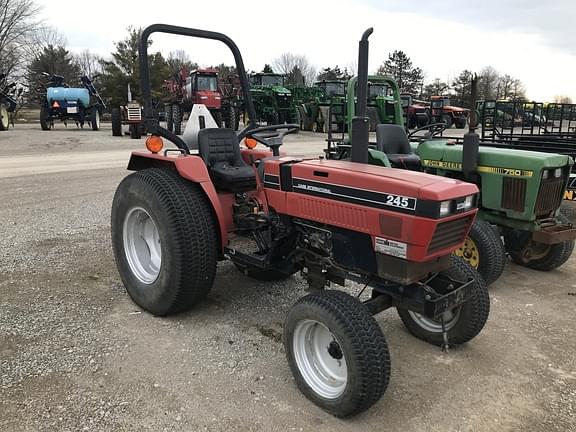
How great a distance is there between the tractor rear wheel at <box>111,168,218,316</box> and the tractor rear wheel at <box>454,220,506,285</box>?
6.67 feet

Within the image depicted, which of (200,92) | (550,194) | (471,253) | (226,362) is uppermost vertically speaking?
(200,92)

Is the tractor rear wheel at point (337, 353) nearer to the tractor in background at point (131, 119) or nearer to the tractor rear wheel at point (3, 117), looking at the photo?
the tractor in background at point (131, 119)

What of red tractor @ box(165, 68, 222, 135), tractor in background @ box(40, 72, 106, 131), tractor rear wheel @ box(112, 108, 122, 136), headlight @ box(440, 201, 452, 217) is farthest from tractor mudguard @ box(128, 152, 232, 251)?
tractor in background @ box(40, 72, 106, 131)

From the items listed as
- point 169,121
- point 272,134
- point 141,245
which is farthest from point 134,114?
point 272,134

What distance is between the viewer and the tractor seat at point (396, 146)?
15.5ft

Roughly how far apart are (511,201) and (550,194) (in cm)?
32

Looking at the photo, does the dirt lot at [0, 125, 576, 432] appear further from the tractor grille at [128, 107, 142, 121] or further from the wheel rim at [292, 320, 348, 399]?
the tractor grille at [128, 107, 142, 121]

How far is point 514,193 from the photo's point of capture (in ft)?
13.1

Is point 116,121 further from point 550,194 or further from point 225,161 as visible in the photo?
point 550,194

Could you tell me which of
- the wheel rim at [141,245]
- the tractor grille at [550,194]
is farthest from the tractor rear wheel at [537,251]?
the wheel rim at [141,245]

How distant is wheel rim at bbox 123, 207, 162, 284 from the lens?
11.4 feet

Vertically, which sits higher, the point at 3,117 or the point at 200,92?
the point at 200,92

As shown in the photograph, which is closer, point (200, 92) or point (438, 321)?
point (438, 321)

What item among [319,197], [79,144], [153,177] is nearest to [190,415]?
[319,197]
